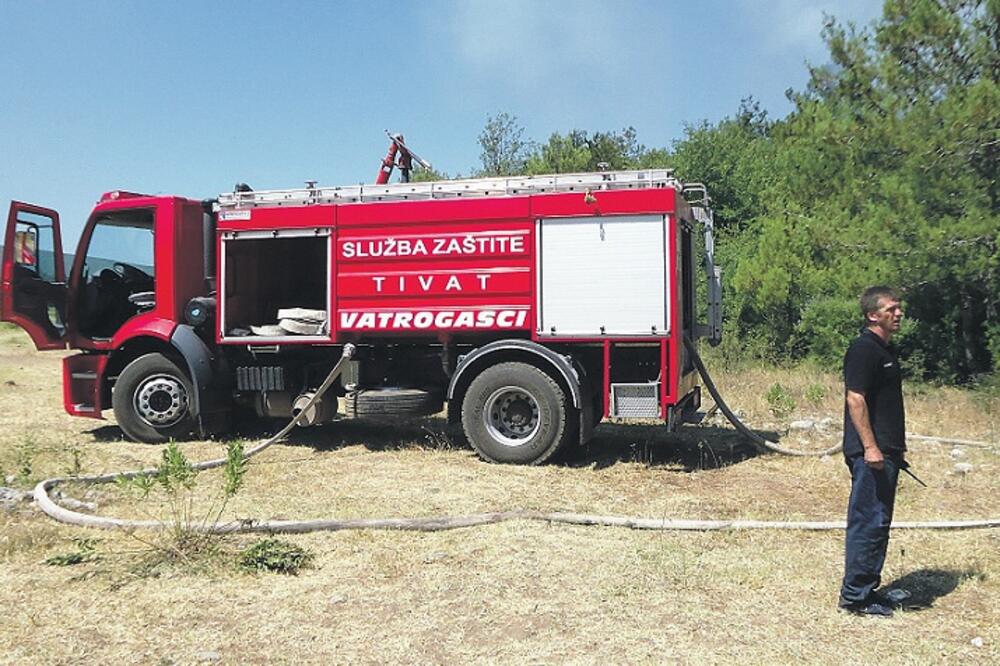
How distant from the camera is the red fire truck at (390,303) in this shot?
813cm

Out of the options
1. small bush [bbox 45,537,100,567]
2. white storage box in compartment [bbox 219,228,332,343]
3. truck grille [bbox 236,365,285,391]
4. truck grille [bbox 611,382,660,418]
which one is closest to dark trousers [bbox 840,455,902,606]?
truck grille [bbox 611,382,660,418]

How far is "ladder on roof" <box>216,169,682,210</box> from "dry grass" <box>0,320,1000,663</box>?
8.75 feet

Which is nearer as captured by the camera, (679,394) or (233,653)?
(233,653)

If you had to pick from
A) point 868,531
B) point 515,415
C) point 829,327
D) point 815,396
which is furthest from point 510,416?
point 829,327

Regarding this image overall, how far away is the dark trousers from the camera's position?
4410 mm

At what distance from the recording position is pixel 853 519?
4496mm

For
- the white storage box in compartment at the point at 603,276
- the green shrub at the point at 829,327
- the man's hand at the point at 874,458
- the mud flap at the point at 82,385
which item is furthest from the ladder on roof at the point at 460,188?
the green shrub at the point at 829,327

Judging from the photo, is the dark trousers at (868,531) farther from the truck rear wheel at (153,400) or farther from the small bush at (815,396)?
the small bush at (815,396)

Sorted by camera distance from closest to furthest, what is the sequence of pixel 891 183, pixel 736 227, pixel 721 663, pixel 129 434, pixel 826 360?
pixel 721 663 → pixel 129 434 → pixel 891 183 → pixel 826 360 → pixel 736 227

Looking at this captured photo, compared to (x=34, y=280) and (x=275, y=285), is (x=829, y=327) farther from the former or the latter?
(x=34, y=280)

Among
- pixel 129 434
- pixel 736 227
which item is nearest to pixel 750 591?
pixel 129 434

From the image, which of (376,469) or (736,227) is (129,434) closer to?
(376,469)

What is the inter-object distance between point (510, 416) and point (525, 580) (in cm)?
357

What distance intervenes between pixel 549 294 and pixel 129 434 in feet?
16.7
